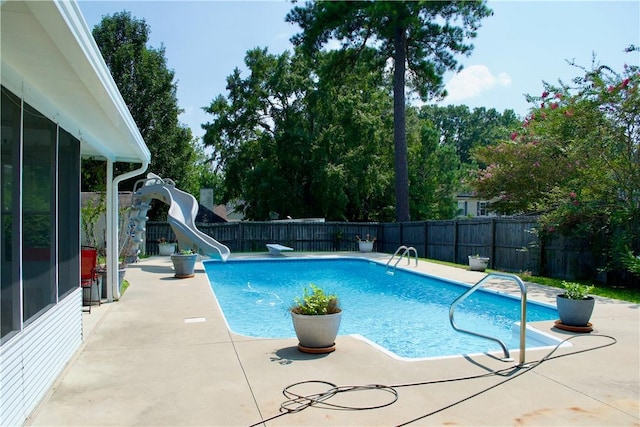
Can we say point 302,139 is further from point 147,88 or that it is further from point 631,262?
point 631,262

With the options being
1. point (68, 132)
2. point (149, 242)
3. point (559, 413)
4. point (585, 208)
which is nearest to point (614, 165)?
point (585, 208)

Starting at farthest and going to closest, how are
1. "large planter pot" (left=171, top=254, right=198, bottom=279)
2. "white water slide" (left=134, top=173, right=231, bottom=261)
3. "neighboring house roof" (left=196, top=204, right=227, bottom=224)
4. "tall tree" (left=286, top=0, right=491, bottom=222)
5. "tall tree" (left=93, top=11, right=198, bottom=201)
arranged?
1. "tall tree" (left=93, top=11, right=198, bottom=201)
2. "neighboring house roof" (left=196, top=204, right=227, bottom=224)
3. "tall tree" (left=286, top=0, right=491, bottom=222)
4. "white water slide" (left=134, top=173, right=231, bottom=261)
5. "large planter pot" (left=171, top=254, right=198, bottom=279)

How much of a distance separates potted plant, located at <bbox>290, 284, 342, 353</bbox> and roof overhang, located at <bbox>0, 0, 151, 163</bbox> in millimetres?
2733

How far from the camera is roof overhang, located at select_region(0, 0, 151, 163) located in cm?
253

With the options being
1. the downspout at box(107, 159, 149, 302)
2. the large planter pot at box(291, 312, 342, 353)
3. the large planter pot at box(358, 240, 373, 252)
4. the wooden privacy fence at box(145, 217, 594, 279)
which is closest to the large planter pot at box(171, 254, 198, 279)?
the downspout at box(107, 159, 149, 302)

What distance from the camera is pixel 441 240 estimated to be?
1769 centimetres

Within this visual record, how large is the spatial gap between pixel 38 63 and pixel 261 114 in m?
26.1

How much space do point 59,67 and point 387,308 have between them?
24.8 ft

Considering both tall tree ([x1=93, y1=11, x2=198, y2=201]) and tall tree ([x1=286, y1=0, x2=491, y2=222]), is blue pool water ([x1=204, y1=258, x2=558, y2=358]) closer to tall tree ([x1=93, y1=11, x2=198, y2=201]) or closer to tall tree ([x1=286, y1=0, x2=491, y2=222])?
tall tree ([x1=286, y1=0, x2=491, y2=222])

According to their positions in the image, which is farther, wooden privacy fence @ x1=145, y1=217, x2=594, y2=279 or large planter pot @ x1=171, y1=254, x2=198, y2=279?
wooden privacy fence @ x1=145, y1=217, x2=594, y2=279

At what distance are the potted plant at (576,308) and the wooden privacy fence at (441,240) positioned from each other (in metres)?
6.35

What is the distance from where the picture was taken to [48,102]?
4.12 meters

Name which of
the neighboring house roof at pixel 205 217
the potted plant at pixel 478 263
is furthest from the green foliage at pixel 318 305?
the neighboring house roof at pixel 205 217

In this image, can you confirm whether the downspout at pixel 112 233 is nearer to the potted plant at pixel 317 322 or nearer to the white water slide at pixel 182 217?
the potted plant at pixel 317 322
